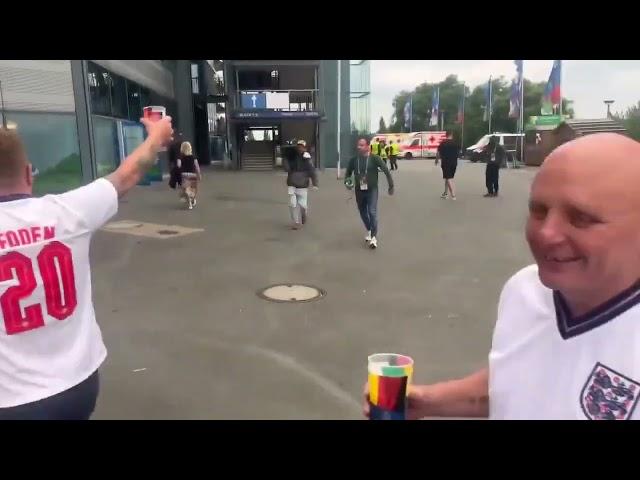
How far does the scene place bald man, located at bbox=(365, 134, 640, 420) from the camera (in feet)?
3.49

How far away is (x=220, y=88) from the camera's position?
3931 cm

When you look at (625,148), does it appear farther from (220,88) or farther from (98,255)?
(220,88)

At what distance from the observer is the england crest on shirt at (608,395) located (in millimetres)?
1090

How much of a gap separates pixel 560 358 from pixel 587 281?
205 millimetres

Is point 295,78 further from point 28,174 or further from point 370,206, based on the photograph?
point 28,174

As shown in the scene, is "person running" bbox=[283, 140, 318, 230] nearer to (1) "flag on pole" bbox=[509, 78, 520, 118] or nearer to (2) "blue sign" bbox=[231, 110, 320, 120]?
(2) "blue sign" bbox=[231, 110, 320, 120]

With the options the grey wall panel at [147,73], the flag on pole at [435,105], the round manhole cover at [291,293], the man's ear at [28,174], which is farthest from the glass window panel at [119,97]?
the flag on pole at [435,105]

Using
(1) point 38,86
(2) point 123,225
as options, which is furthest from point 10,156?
(1) point 38,86

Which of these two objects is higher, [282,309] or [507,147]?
[507,147]

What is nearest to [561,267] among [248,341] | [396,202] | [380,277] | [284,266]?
[248,341]

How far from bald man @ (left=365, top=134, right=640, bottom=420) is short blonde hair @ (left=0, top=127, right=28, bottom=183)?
5.62 ft

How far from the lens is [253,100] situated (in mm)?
27953

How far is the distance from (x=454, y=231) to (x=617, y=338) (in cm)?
1006

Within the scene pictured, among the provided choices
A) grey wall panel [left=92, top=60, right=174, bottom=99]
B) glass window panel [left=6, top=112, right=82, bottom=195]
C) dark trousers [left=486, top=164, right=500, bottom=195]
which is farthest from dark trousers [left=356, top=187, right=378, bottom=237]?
grey wall panel [left=92, top=60, right=174, bottom=99]
